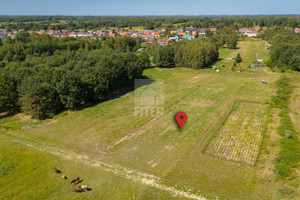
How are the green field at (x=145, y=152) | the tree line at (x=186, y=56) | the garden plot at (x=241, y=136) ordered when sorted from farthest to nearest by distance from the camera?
1. the tree line at (x=186, y=56)
2. the garden plot at (x=241, y=136)
3. the green field at (x=145, y=152)

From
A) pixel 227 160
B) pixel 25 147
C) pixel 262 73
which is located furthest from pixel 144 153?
pixel 262 73

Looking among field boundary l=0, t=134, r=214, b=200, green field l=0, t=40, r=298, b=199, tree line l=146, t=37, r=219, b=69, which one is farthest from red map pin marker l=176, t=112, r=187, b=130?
tree line l=146, t=37, r=219, b=69

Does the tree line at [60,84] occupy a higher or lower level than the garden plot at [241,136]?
higher

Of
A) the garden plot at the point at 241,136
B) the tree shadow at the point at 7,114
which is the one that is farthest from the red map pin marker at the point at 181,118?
the tree shadow at the point at 7,114

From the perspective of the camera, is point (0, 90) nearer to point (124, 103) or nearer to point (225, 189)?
point (124, 103)

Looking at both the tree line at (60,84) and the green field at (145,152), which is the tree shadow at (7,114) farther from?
the green field at (145,152)

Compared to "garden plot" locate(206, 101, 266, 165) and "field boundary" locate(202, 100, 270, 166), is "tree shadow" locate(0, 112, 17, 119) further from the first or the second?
"garden plot" locate(206, 101, 266, 165)

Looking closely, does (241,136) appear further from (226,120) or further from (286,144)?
(286,144)
